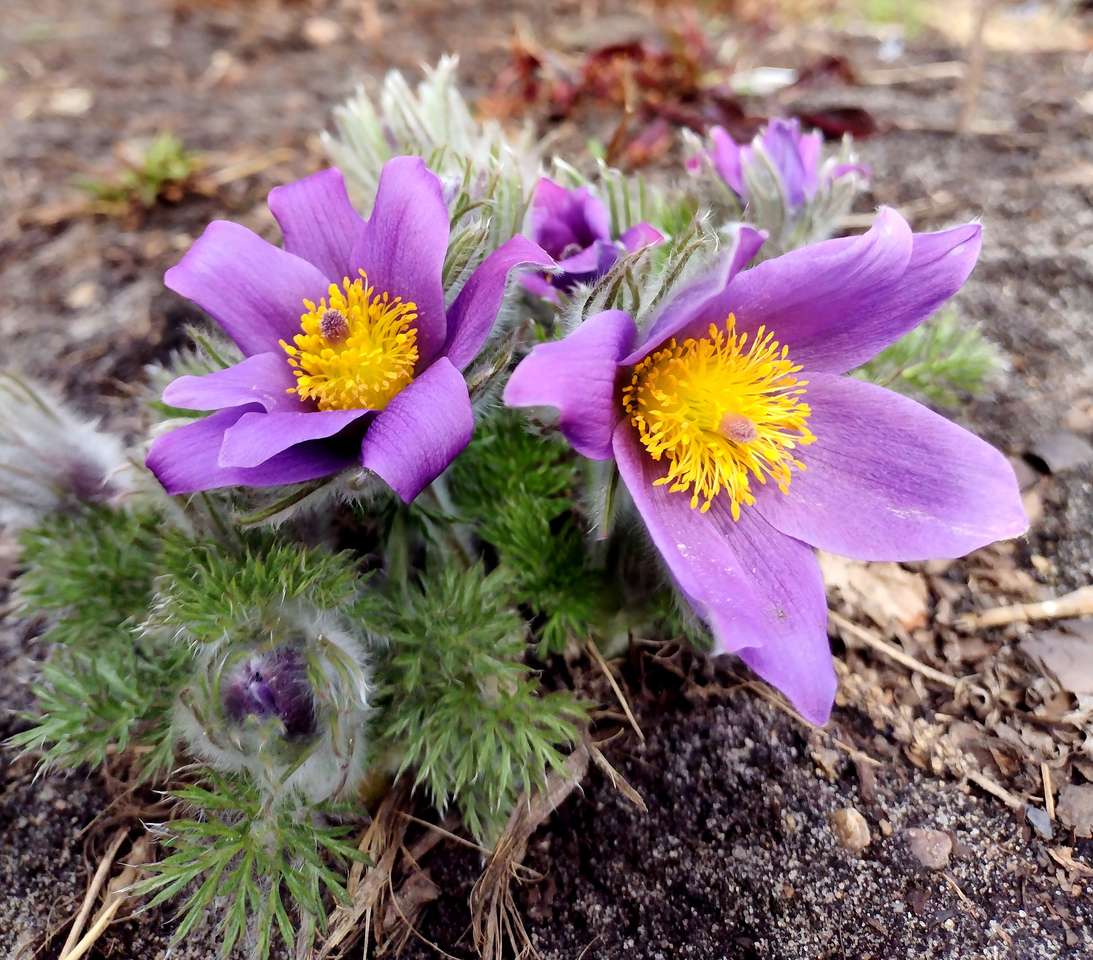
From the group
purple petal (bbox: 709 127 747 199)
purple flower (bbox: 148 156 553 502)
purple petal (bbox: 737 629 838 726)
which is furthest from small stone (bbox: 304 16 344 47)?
purple petal (bbox: 737 629 838 726)

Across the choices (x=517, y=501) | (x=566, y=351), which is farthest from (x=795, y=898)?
(x=566, y=351)

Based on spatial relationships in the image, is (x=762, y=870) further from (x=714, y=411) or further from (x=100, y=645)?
(x=100, y=645)

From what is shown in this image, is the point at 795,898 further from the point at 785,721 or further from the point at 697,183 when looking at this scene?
the point at 697,183

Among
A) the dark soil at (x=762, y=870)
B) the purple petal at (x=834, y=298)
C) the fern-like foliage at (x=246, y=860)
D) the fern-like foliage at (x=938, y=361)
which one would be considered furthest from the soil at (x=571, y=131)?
the purple petal at (x=834, y=298)

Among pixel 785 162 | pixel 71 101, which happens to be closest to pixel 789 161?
pixel 785 162

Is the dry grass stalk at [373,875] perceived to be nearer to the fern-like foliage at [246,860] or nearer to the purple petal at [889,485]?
the fern-like foliage at [246,860]
